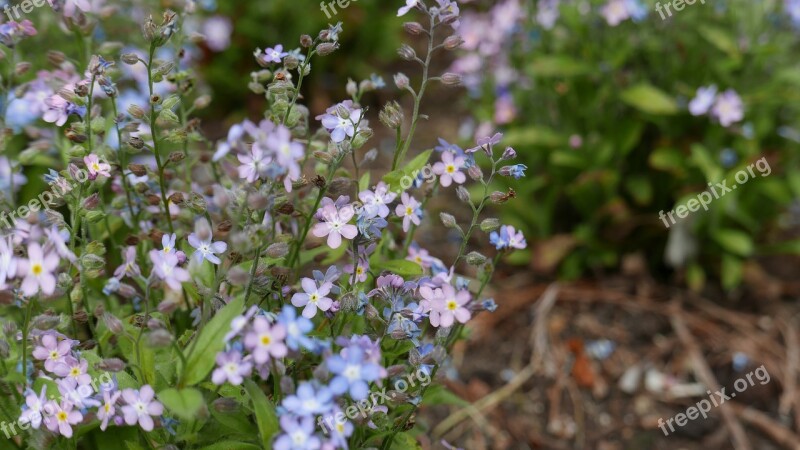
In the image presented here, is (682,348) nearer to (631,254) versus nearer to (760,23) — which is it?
(631,254)

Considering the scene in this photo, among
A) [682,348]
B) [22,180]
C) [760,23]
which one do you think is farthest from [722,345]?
[22,180]

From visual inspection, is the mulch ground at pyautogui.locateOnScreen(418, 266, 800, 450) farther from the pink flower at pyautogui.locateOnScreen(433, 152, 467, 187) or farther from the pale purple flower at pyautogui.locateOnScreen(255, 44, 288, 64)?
the pale purple flower at pyautogui.locateOnScreen(255, 44, 288, 64)

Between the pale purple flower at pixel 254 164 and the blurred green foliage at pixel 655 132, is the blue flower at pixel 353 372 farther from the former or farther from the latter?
the blurred green foliage at pixel 655 132

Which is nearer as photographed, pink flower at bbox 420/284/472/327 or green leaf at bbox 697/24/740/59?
pink flower at bbox 420/284/472/327

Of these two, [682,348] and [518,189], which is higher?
[518,189]

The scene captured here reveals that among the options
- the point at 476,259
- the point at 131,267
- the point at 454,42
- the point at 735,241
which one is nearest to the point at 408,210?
the point at 476,259

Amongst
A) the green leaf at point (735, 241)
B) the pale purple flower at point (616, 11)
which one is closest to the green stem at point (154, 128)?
the pale purple flower at point (616, 11)

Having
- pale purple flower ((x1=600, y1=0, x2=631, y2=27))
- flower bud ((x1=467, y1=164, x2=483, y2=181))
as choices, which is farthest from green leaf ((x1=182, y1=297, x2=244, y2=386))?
pale purple flower ((x1=600, y1=0, x2=631, y2=27))
